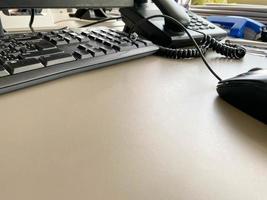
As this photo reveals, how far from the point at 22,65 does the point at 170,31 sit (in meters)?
0.41

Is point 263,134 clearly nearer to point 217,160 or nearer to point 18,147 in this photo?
point 217,160

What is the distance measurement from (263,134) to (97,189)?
0.68 ft

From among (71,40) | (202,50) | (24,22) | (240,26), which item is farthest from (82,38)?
(240,26)

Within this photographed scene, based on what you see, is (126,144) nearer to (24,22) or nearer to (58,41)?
(58,41)

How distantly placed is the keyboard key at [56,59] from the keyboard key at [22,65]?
0.01 meters


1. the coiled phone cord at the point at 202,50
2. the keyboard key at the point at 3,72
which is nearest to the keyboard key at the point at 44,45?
the keyboard key at the point at 3,72

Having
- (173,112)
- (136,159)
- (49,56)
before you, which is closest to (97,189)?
(136,159)

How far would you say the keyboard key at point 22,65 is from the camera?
14.9 inches

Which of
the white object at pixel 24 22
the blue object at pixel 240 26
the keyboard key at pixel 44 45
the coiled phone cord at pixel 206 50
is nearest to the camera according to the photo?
the keyboard key at pixel 44 45

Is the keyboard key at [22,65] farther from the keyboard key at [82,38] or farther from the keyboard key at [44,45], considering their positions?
the keyboard key at [82,38]

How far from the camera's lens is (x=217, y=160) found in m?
0.26

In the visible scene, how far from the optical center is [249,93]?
0.36 m

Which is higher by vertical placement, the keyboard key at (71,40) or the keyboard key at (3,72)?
the keyboard key at (3,72)

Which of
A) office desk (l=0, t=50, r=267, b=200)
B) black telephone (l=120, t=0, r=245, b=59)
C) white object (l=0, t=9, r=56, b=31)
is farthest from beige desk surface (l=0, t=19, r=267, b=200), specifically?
white object (l=0, t=9, r=56, b=31)
